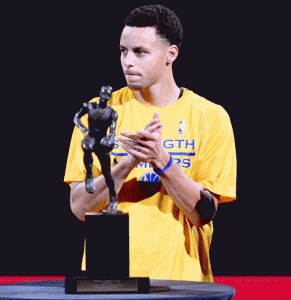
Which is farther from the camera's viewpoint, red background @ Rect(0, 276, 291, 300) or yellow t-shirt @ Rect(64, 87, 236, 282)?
red background @ Rect(0, 276, 291, 300)

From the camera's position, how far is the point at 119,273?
156cm

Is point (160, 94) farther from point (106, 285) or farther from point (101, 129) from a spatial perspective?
point (106, 285)

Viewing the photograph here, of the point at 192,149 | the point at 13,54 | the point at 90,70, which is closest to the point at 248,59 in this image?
the point at 90,70

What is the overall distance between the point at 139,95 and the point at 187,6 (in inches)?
61.6

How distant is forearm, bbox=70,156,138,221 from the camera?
6.07ft

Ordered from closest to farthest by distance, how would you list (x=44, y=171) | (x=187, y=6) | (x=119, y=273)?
(x=119, y=273) < (x=187, y=6) < (x=44, y=171)

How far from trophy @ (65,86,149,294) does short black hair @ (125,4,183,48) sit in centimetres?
43

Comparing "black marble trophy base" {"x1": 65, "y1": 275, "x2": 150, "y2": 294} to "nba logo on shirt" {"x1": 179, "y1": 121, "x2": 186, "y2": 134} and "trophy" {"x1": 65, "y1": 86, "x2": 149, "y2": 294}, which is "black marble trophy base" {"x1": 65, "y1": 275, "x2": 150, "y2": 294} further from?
"nba logo on shirt" {"x1": 179, "y1": 121, "x2": 186, "y2": 134}

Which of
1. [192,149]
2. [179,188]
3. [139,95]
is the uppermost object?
[139,95]

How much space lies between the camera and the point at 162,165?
1.82 meters

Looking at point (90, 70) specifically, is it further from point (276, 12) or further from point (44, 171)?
point (276, 12)

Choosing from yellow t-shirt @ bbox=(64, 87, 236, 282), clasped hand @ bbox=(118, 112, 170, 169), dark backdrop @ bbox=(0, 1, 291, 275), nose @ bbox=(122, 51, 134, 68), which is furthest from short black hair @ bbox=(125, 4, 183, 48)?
dark backdrop @ bbox=(0, 1, 291, 275)

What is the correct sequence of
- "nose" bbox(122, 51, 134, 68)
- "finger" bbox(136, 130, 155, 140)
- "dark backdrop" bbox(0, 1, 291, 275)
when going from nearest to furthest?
1. "finger" bbox(136, 130, 155, 140)
2. "nose" bbox(122, 51, 134, 68)
3. "dark backdrop" bbox(0, 1, 291, 275)

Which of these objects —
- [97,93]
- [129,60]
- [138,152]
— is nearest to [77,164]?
[138,152]
